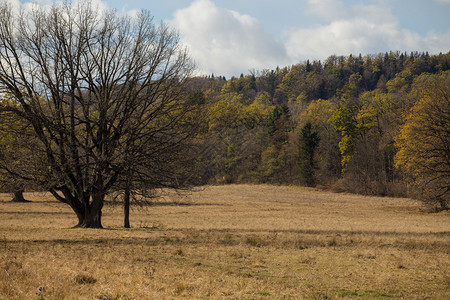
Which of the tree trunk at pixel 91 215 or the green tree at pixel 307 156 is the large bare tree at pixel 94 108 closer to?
the tree trunk at pixel 91 215

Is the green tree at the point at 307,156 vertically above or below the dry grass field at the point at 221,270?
above

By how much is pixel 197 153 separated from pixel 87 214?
621cm

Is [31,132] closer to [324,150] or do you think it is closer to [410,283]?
[410,283]

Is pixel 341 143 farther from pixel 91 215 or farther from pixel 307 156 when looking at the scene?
pixel 91 215

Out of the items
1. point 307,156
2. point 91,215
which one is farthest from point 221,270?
point 307,156

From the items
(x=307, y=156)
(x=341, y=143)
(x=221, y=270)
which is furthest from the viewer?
(x=307, y=156)

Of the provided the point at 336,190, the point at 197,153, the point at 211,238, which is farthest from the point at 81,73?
the point at 336,190

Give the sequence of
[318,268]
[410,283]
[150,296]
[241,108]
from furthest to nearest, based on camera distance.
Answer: [241,108]
[318,268]
[410,283]
[150,296]

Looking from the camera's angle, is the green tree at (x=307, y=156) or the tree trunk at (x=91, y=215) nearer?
the tree trunk at (x=91, y=215)

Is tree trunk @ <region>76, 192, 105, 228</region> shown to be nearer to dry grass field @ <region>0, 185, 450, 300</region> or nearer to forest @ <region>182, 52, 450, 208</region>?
dry grass field @ <region>0, 185, 450, 300</region>

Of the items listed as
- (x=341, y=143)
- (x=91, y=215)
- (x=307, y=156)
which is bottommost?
(x=91, y=215)

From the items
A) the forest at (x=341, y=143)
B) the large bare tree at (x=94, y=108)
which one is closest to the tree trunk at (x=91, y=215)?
the large bare tree at (x=94, y=108)

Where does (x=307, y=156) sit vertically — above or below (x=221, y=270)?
above

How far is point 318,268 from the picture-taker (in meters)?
10.8
